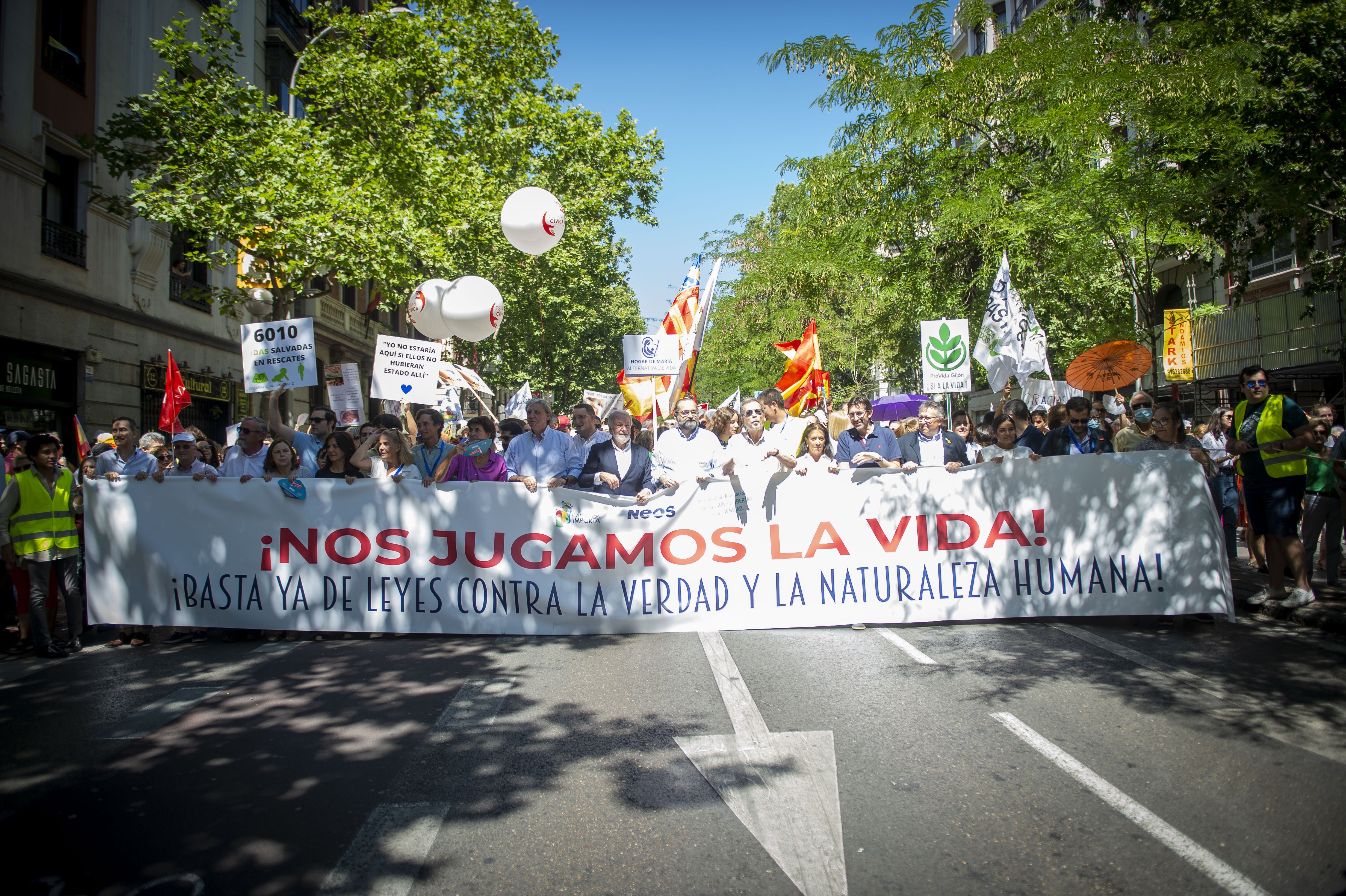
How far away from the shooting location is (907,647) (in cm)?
666

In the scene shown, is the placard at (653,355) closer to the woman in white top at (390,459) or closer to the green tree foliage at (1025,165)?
the woman in white top at (390,459)

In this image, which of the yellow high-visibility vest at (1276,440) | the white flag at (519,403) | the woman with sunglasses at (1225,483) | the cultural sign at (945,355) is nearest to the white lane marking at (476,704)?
the woman with sunglasses at (1225,483)

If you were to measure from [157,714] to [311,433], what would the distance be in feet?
18.1

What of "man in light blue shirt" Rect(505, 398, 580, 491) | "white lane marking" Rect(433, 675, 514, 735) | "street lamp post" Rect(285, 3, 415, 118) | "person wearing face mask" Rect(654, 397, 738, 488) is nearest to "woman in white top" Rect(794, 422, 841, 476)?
"person wearing face mask" Rect(654, 397, 738, 488)

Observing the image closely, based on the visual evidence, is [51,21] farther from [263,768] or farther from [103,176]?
[263,768]

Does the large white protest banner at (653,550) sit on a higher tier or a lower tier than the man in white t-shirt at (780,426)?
lower

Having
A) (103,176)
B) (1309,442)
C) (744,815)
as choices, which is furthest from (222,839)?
(103,176)

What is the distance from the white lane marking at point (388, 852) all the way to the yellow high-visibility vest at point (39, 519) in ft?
15.9

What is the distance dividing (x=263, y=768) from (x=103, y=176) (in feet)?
55.3

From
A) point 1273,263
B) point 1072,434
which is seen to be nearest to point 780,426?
point 1072,434

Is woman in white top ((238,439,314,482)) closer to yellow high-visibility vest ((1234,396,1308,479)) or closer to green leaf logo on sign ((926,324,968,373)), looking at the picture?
yellow high-visibility vest ((1234,396,1308,479))

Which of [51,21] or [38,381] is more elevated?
[51,21]

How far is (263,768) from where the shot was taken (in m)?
4.33

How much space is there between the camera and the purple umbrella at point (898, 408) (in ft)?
71.1
